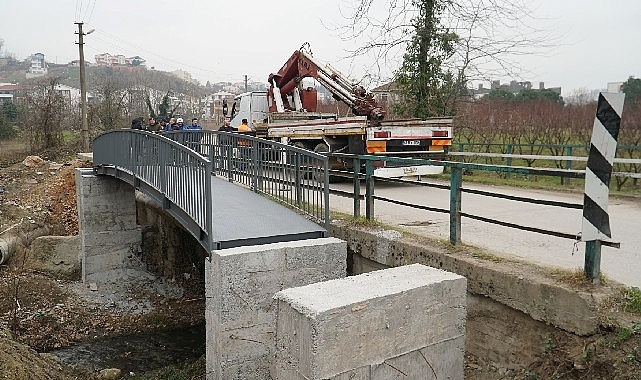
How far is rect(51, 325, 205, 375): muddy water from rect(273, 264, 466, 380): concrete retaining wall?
607 cm

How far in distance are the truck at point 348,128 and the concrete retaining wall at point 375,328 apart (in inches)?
239

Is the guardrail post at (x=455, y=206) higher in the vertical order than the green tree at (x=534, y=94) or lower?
lower

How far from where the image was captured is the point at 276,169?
26.1 feet

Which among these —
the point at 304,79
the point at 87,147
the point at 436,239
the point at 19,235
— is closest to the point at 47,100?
the point at 87,147

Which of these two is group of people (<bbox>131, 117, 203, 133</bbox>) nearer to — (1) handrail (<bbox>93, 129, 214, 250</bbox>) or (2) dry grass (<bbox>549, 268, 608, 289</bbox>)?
(1) handrail (<bbox>93, 129, 214, 250</bbox>)

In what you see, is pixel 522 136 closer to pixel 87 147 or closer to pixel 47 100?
pixel 87 147

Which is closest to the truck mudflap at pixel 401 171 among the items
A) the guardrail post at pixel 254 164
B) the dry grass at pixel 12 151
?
the guardrail post at pixel 254 164

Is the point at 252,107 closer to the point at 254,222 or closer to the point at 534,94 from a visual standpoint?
the point at 254,222

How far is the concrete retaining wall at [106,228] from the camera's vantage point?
1341cm

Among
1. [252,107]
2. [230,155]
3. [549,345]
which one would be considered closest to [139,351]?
[230,155]

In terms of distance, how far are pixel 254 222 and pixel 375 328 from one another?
3.15m

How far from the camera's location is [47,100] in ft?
98.3

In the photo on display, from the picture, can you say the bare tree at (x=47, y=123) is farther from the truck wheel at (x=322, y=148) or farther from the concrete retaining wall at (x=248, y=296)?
the concrete retaining wall at (x=248, y=296)

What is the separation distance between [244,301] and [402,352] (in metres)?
2.19
